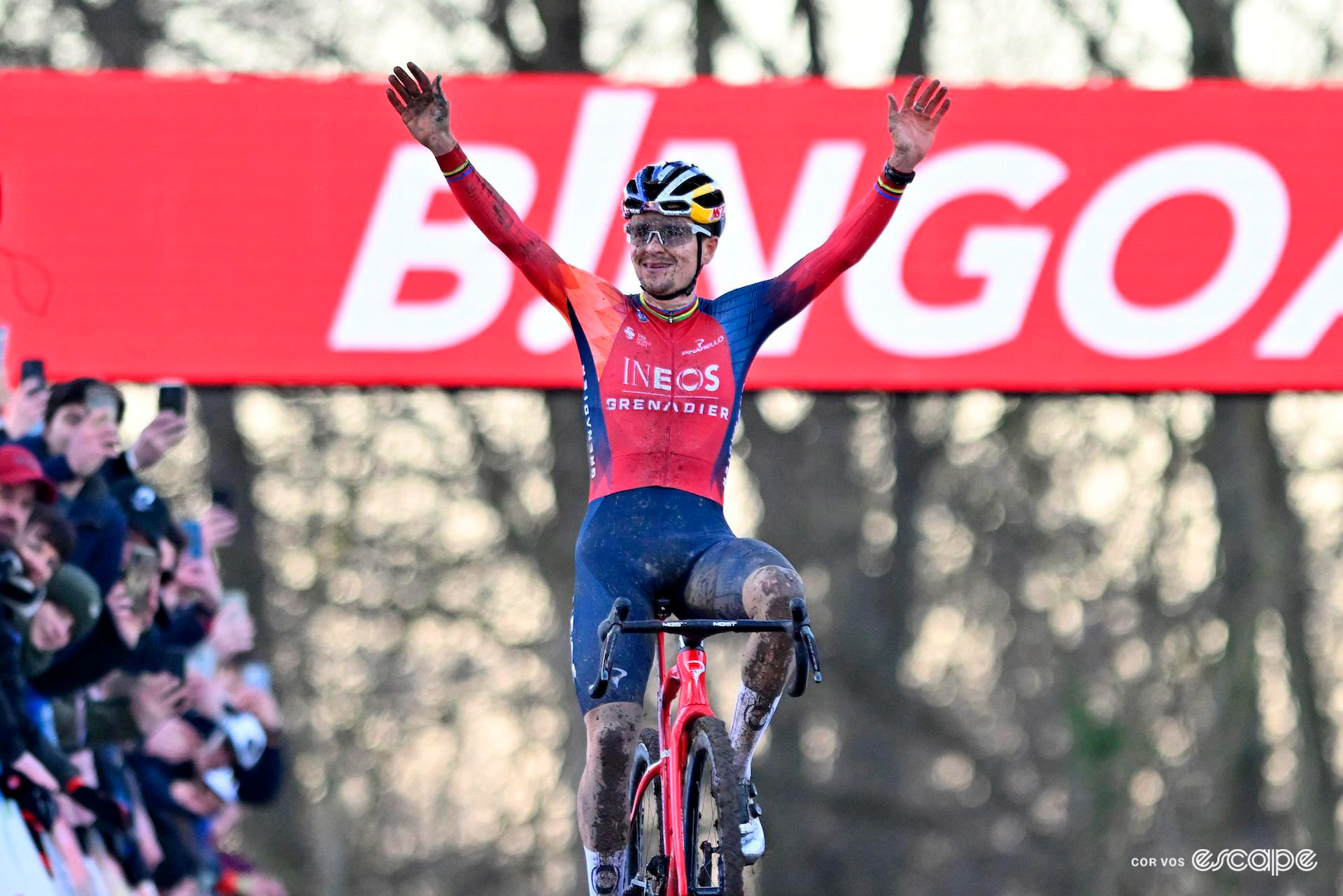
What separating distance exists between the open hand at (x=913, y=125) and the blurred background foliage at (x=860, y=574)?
9.10 meters

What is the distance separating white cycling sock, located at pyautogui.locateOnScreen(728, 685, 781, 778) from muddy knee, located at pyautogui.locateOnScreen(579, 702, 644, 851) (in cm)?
29

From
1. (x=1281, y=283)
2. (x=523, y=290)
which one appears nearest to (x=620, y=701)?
(x=523, y=290)

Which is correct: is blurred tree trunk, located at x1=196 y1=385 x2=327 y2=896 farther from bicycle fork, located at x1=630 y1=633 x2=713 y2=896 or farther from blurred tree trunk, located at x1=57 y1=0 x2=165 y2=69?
bicycle fork, located at x1=630 y1=633 x2=713 y2=896

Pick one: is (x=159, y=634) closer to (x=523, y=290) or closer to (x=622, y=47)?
(x=523, y=290)

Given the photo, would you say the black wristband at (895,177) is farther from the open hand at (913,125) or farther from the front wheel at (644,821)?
the front wheel at (644,821)

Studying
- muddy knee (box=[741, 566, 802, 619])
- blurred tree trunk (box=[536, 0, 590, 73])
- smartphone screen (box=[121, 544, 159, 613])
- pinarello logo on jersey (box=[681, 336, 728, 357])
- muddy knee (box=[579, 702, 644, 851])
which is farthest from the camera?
blurred tree trunk (box=[536, 0, 590, 73])

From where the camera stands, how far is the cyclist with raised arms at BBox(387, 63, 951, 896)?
591cm

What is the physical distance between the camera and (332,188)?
1282cm

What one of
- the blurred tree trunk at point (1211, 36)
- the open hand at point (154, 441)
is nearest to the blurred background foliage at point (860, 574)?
the blurred tree trunk at point (1211, 36)

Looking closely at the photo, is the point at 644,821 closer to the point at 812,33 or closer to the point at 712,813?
the point at 712,813

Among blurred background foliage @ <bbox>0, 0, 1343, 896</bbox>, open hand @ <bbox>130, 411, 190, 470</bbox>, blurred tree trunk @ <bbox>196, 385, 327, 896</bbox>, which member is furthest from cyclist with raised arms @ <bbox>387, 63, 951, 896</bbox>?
blurred tree trunk @ <bbox>196, 385, 327, 896</bbox>

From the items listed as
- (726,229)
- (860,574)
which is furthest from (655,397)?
(860,574)

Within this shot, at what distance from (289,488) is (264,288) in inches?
144
